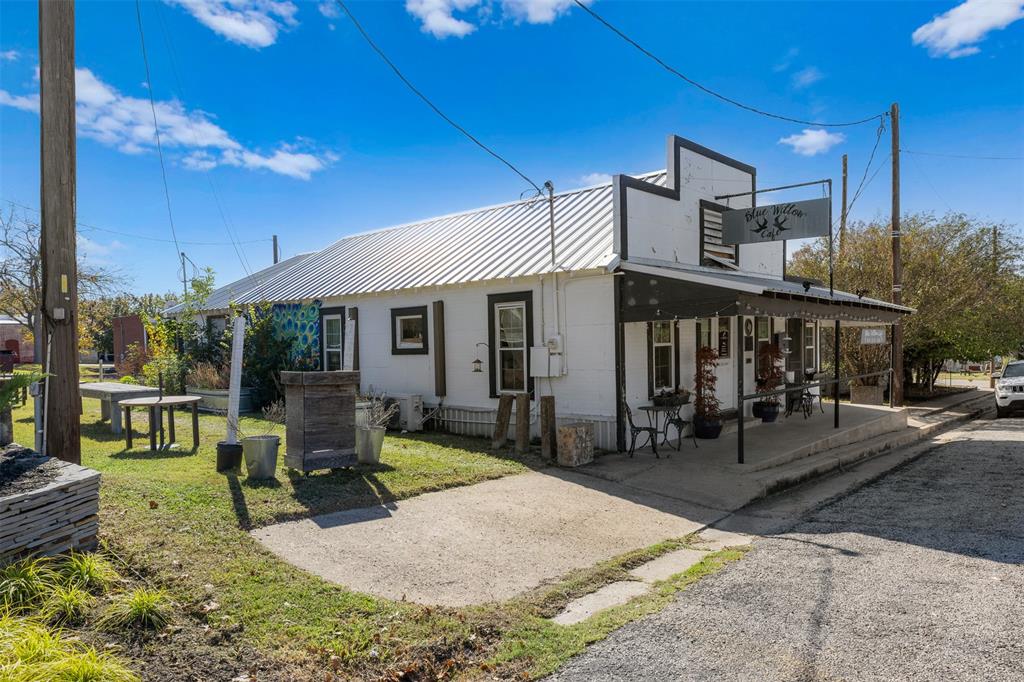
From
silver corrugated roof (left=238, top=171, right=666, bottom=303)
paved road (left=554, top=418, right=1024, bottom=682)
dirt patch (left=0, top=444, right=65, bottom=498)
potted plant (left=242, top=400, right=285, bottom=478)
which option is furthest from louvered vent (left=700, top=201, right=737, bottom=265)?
dirt patch (left=0, top=444, right=65, bottom=498)

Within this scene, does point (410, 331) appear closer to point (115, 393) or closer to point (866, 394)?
point (115, 393)

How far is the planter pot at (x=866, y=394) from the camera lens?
1825 centimetres

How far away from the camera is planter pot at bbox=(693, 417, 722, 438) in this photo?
11938 millimetres

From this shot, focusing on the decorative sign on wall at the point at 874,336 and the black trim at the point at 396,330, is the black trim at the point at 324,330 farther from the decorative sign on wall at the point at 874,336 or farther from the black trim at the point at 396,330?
the decorative sign on wall at the point at 874,336

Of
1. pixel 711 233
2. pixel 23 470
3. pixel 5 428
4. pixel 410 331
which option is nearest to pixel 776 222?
pixel 711 233

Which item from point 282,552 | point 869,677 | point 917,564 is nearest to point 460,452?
point 282,552

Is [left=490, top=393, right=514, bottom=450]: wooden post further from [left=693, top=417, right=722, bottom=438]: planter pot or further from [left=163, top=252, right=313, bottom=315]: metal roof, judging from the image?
[left=163, top=252, right=313, bottom=315]: metal roof

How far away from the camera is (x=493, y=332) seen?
478 inches

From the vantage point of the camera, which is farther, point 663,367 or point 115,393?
point 663,367

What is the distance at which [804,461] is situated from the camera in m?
10.5

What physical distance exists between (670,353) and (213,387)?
11685mm

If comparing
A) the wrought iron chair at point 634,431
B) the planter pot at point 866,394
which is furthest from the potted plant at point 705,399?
the planter pot at point 866,394

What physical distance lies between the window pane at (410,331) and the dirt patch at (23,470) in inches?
319

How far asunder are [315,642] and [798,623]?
3.18 metres
